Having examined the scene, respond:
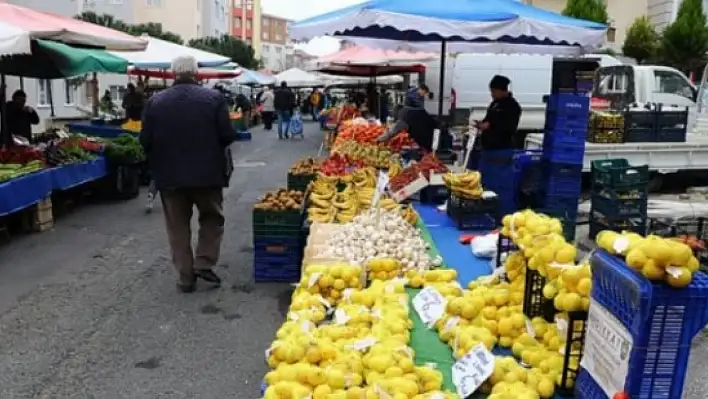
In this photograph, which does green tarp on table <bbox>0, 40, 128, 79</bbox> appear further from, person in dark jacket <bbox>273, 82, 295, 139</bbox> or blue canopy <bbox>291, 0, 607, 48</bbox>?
person in dark jacket <bbox>273, 82, 295, 139</bbox>

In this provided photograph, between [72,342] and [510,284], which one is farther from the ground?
[510,284]

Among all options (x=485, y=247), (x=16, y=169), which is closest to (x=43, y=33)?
(x=16, y=169)

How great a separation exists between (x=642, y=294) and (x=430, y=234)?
3439 millimetres

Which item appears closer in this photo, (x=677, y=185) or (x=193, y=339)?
(x=193, y=339)

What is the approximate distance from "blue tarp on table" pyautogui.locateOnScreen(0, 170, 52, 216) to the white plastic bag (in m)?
5.23

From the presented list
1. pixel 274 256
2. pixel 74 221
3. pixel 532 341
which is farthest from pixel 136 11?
pixel 532 341

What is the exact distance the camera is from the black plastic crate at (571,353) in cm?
262

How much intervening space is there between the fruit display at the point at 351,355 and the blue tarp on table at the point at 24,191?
16.5ft

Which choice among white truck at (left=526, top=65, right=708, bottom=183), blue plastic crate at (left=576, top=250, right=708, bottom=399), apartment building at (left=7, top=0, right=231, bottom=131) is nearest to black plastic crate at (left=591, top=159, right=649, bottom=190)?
white truck at (left=526, top=65, right=708, bottom=183)

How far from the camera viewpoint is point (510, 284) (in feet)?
11.2

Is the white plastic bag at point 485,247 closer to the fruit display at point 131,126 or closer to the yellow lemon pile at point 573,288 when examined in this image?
the yellow lemon pile at point 573,288

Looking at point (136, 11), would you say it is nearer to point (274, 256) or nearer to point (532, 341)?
point (274, 256)

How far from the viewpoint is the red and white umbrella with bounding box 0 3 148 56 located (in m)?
6.75

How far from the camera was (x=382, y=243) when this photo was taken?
15.4 ft
